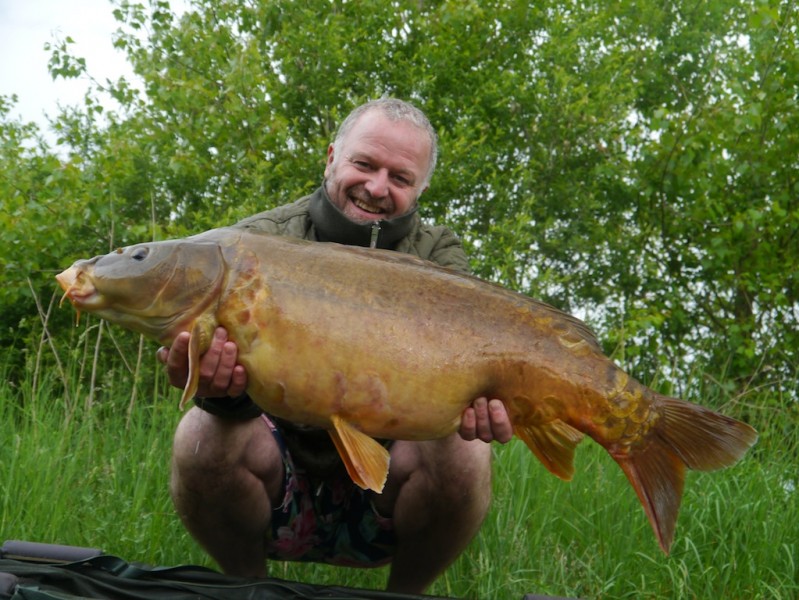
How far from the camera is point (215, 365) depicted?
5.43ft

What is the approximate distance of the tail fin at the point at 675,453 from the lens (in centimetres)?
174

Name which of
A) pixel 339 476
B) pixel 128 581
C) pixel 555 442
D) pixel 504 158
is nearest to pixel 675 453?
pixel 555 442

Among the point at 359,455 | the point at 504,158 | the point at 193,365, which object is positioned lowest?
the point at 359,455

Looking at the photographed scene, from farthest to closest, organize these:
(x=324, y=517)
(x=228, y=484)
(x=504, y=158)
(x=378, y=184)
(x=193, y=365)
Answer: (x=504, y=158), (x=378, y=184), (x=324, y=517), (x=228, y=484), (x=193, y=365)

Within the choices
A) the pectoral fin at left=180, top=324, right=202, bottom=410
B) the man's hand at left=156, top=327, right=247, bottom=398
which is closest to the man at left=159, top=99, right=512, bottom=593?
the man's hand at left=156, top=327, right=247, bottom=398

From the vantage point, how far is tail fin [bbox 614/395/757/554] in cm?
174

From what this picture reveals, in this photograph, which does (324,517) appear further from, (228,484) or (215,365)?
(215,365)

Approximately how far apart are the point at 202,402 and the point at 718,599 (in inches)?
53.5

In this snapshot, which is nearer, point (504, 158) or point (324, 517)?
point (324, 517)

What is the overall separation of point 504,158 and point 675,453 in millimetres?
3751

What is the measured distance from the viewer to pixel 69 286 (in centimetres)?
163

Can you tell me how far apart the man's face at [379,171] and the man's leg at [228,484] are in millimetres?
561

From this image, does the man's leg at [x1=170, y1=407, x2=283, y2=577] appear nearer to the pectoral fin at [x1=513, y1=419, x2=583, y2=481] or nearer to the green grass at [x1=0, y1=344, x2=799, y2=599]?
the green grass at [x1=0, y1=344, x2=799, y2=599]

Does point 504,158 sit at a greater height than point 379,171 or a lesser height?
greater
